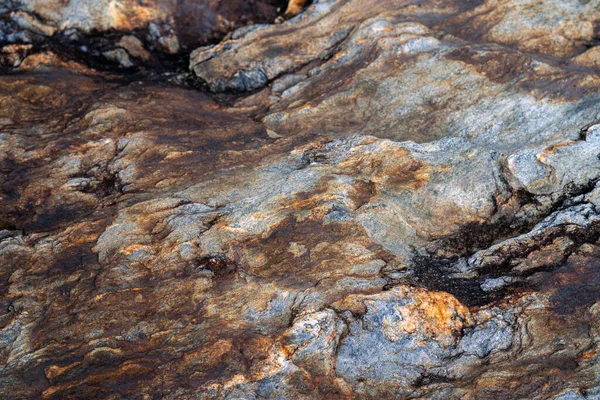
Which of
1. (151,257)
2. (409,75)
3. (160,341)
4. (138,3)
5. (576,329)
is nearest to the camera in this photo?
(576,329)

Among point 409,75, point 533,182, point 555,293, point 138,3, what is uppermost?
point 138,3

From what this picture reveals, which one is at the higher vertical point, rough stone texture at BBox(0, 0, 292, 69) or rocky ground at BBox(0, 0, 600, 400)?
rough stone texture at BBox(0, 0, 292, 69)

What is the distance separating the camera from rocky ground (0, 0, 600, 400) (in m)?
6.71

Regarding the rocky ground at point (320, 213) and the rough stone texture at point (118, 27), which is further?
the rough stone texture at point (118, 27)

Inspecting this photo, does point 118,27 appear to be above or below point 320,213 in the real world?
above

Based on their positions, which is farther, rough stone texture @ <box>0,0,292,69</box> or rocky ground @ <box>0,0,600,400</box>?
rough stone texture @ <box>0,0,292,69</box>

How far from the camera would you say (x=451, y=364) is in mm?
6734

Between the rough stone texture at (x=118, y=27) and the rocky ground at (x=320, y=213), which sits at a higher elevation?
the rough stone texture at (x=118, y=27)

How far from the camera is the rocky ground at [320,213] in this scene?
671 cm

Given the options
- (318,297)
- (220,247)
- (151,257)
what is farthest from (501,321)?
(151,257)

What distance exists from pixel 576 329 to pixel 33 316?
22.3ft

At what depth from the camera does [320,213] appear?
884 cm

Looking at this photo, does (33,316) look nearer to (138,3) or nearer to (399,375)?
(399,375)

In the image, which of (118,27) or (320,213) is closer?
(320,213)
